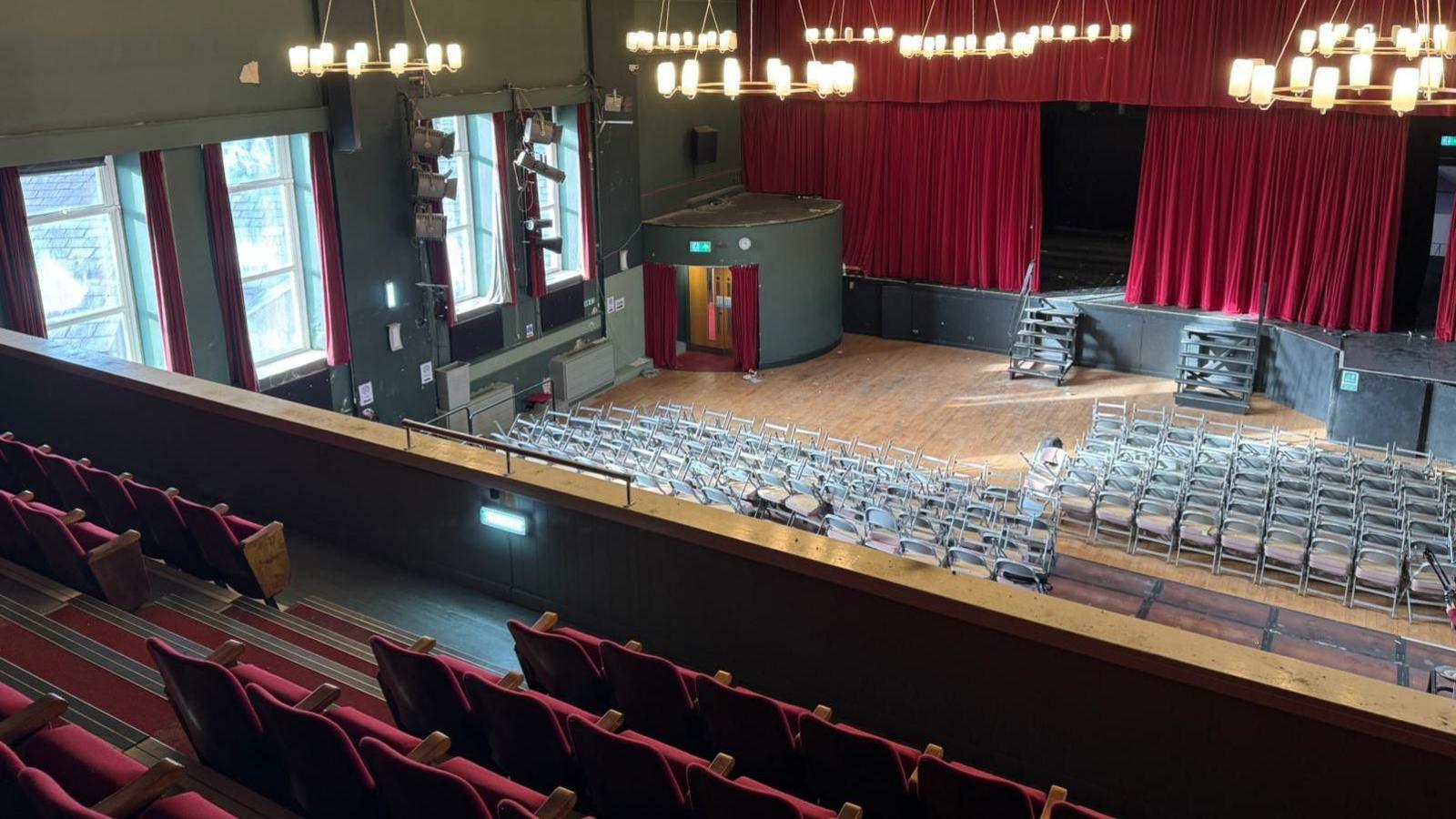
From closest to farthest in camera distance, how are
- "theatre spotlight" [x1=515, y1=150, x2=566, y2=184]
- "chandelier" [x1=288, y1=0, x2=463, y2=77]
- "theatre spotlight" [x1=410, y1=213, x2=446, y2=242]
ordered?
"chandelier" [x1=288, y1=0, x2=463, y2=77] < "theatre spotlight" [x1=410, y1=213, x2=446, y2=242] < "theatre spotlight" [x1=515, y1=150, x2=566, y2=184]

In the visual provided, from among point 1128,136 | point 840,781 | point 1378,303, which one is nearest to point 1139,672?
point 840,781

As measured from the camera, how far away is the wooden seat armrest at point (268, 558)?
6719 mm

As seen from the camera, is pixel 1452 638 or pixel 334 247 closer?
pixel 1452 638

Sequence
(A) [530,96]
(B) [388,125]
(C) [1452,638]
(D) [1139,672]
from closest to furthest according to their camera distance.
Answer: (D) [1139,672] < (C) [1452,638] < (B) [388,125] < (A) [530,96]

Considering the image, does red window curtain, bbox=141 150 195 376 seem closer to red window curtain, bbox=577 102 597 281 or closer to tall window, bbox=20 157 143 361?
tall window, bbox=20 157 143 361

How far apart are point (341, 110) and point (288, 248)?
5.68 feet

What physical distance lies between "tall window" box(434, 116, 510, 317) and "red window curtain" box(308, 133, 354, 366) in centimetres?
230

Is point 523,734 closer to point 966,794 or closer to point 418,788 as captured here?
point 418,788

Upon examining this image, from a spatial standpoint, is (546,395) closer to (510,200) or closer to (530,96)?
(510,200)

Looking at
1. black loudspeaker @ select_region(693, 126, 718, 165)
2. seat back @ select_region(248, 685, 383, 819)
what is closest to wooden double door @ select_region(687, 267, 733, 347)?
black loudspeaker @ select_region(693, 126, 718, 165)

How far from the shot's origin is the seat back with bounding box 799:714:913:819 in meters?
4.71

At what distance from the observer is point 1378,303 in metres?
17.1

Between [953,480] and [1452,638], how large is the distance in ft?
16.3

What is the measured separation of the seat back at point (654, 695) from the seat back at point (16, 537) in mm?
3768
